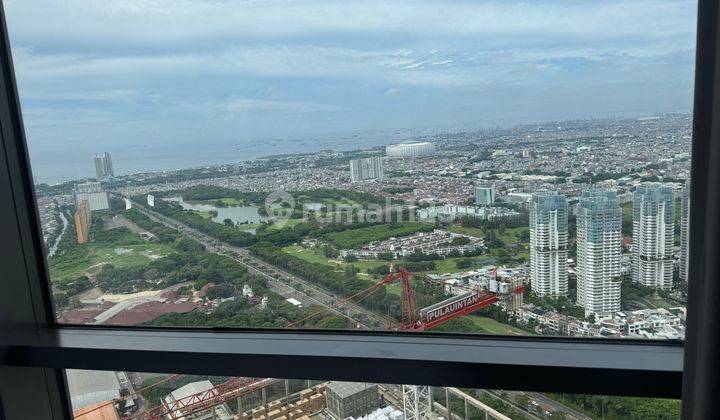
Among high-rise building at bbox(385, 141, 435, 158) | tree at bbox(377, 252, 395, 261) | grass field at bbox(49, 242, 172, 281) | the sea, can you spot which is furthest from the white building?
grass field at bbox(49, 242, 172, 281)

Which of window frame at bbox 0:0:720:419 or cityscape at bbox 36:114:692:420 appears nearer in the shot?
window frame at bbox 0:0:720:419

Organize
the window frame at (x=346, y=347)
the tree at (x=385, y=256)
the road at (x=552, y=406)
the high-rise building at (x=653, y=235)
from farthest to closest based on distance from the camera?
the tree at (x=385, y=256) < the road at (x=552, y=406) < the high-rise building at (x=653, y=235) < the window frame at (x=346, y=347)

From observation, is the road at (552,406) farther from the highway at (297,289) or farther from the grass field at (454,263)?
the grass field at (454,263)

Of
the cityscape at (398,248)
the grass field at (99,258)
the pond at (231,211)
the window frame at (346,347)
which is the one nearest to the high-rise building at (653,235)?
the cityscape at (398,248)

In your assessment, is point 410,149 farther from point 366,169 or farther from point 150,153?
point 150,153

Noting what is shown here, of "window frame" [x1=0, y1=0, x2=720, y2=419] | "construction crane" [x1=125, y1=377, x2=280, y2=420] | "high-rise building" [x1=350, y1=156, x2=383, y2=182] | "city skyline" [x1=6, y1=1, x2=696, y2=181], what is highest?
"city skyline" [x1=6, y1=1, x2=696, y2=181]

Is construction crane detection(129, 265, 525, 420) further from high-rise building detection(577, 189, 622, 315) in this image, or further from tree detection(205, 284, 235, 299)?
tree detection(205, 284, 235, 299)
